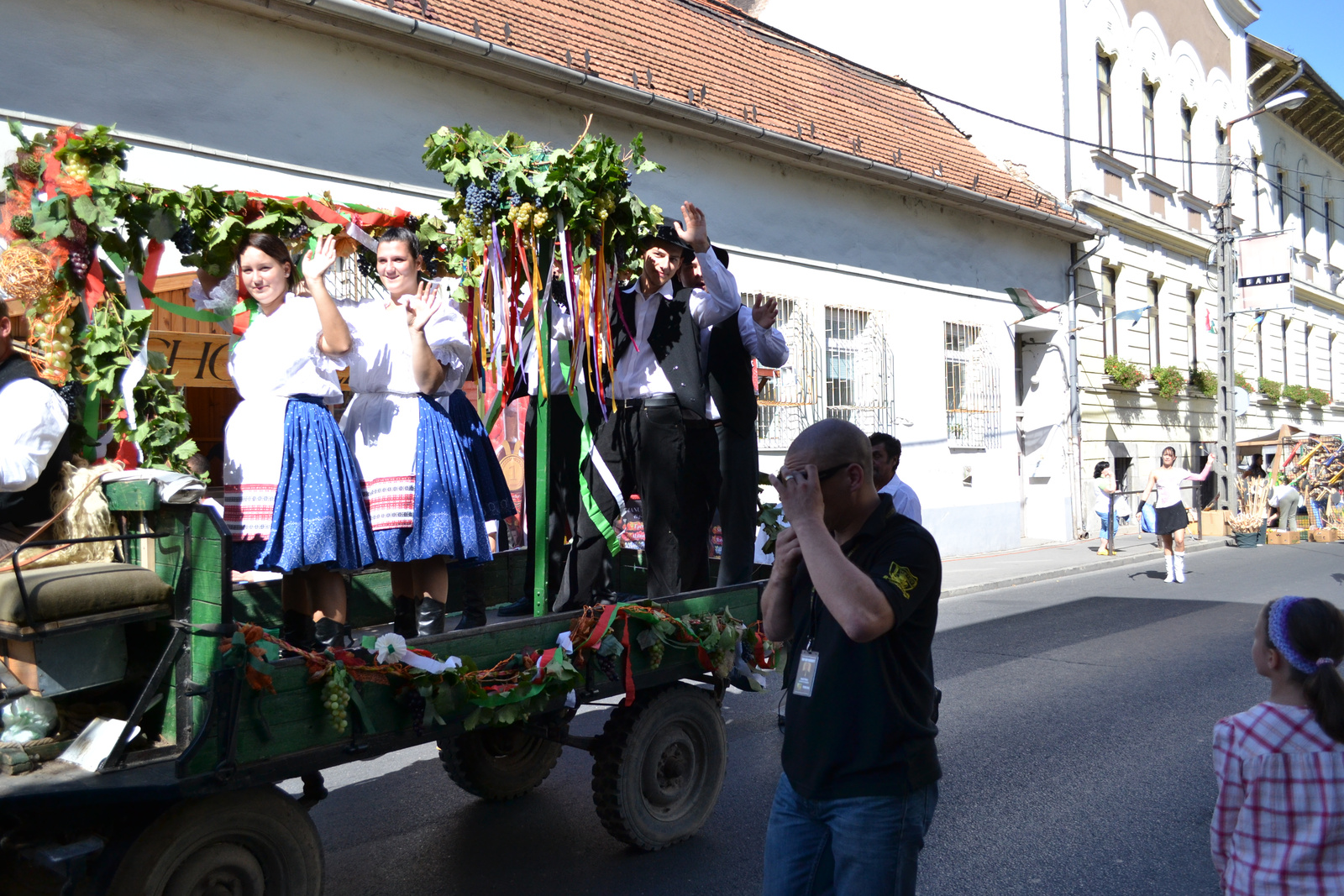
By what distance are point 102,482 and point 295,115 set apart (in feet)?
21.4

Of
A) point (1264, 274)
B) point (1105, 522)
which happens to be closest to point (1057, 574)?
point (1105, 522)

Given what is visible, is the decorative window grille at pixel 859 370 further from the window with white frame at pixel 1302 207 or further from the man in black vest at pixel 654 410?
the window with white frame at pixel 1302 207

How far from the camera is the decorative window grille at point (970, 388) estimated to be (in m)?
16.2

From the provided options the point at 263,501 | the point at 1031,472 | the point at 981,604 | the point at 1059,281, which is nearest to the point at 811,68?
the point at 1059,281

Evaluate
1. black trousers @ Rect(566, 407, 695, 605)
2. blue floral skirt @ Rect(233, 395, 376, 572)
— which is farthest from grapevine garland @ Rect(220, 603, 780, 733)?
black trousers @ Rect(566, 407, 695, 605)

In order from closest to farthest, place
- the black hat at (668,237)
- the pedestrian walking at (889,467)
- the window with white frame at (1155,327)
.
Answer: the black hat at (668,237) → the pedestrian walking at (889,467) → the window with white frame at (1155,327)

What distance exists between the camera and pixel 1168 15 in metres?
21.5

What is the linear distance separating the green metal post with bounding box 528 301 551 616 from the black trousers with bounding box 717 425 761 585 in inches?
40.1

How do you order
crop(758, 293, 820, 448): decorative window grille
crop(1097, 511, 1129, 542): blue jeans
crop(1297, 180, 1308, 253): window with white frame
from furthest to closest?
crop(1297, 180, 1308, 253): window with white frame → crop(1097, 511, 1129, 542): blue jeans → crop(758, 293, 820, 448): decorative window grille

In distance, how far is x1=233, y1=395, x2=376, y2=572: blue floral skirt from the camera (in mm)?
3650

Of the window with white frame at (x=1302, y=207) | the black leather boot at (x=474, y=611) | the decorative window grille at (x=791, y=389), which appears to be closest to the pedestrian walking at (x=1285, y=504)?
the decorative window grille at (x=791, y=389)

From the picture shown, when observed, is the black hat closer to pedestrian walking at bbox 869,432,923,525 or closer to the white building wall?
pedestrian walking at bbox 869,432,923,525

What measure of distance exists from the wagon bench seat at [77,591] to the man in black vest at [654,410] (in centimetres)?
203

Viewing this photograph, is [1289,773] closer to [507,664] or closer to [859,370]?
[507,664]
